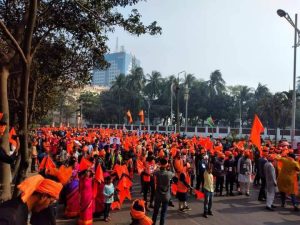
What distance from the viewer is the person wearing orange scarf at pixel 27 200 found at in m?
2.72

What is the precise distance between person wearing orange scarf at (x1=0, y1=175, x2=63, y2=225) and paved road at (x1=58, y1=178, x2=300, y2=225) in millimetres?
6719

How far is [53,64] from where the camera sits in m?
11.0

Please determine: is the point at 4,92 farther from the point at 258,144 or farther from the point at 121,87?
the point at 121,87

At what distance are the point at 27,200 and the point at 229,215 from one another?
335 inches

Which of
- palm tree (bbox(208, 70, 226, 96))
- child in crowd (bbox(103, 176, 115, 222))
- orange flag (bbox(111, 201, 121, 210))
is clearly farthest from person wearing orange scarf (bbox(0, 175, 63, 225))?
palm tree (bbox(208, 70, 226, 96))

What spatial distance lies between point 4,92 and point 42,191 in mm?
3907

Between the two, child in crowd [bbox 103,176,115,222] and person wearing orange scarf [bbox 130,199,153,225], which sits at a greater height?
person wearing orange scarf [bbox 130,199,153,225]

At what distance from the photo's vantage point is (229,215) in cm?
1061

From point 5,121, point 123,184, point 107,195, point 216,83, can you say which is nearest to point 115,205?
point 123,184

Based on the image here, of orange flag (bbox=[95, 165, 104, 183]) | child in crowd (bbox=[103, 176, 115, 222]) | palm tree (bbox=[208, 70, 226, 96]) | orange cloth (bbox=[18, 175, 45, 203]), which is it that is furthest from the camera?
palm tree (bbox=[208, 70, 226, 96])

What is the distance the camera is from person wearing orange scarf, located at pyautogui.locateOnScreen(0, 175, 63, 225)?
2.72m

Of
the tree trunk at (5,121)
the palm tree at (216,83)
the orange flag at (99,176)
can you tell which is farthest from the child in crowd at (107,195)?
the palm tree at (216,83)

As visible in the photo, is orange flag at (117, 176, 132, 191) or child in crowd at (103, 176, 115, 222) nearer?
child in crowd at (103, 176, 115, 222)

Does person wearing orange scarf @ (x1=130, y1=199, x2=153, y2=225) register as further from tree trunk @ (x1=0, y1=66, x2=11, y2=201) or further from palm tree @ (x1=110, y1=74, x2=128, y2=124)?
palm tree @ (x1=110, y1=74, x2=128, y2=124)
